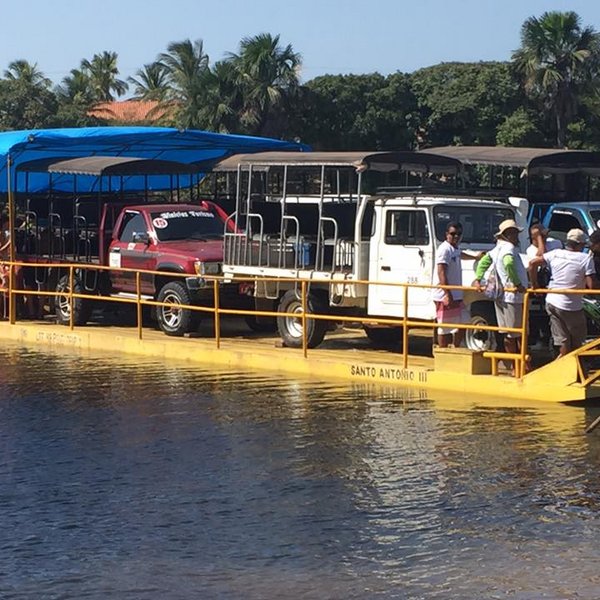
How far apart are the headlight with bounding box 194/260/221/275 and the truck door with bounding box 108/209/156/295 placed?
3.08 ft

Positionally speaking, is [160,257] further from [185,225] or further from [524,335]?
[524,335]

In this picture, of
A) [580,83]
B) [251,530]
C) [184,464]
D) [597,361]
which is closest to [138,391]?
[184,464]

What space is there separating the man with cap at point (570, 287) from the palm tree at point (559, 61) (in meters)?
34.0

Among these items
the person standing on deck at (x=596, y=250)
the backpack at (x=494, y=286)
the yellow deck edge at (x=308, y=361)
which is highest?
the person standing on deck at (x=596, y=250)

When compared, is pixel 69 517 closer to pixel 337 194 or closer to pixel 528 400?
pixel 528 400

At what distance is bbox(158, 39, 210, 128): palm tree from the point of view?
1900 inches

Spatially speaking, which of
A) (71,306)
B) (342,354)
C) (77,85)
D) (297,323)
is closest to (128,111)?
(77,85)

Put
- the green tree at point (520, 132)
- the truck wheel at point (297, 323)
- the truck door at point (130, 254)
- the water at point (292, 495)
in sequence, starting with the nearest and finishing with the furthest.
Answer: the water at point (292, 495)
the truck wheel at point (297, 323)
the truck door at point (130, 254)
the green tree at point (520, 132)

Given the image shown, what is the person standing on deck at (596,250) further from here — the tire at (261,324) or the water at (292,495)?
the tire at (261,324)

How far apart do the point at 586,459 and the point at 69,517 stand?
172 inches

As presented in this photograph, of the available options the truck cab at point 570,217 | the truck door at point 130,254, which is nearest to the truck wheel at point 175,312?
the truck door at point 130,254

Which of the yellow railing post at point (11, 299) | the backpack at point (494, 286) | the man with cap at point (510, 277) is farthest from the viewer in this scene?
the yellow railing post at point (11, 299)

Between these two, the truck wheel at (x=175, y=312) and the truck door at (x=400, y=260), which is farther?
the truck wheel at (x=175, y=312)

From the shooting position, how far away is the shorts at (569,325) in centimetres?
1332
